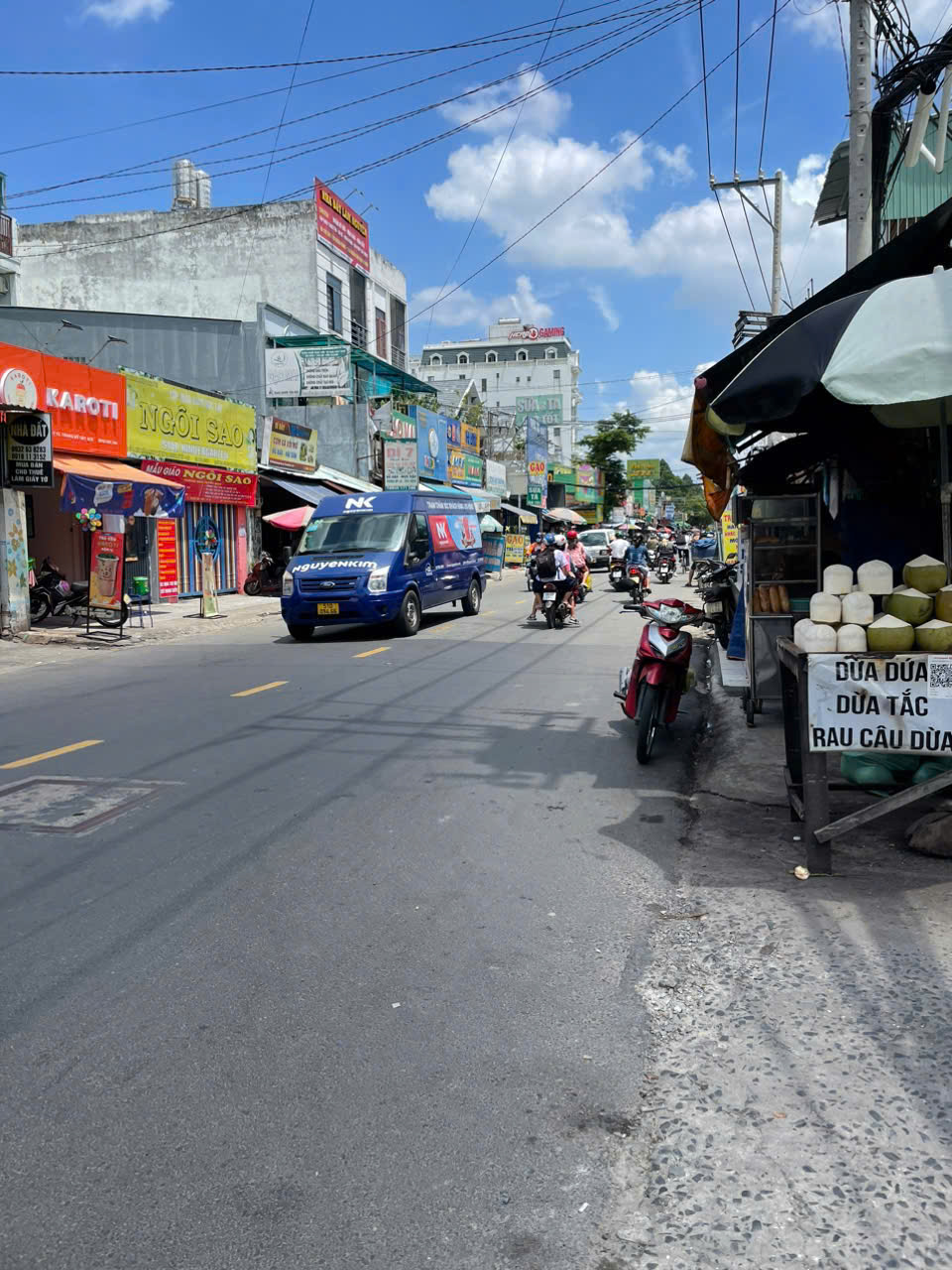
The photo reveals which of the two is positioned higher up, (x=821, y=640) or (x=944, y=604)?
(x=944, y=604)

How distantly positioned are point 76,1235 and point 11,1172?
37 centimetres

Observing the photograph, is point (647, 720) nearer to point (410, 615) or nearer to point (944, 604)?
point (944, 604)

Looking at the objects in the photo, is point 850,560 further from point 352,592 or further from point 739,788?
point 352,592

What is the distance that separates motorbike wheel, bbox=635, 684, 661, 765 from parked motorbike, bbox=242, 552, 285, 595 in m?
19.7

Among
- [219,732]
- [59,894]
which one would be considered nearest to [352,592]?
[219,732]

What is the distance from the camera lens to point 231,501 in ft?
84.8

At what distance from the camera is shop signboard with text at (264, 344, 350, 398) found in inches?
1156

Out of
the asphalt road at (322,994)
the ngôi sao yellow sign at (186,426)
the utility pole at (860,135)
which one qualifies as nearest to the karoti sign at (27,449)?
the ngôi sao yellow sign at (186,426)

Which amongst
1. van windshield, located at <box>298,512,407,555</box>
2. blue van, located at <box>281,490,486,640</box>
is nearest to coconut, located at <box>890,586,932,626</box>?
blue van, located at <box>281,490,486,640</box>

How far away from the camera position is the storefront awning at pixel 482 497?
4297cm

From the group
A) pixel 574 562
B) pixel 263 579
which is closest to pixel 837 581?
pixel 574 562

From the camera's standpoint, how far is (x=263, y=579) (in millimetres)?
26422

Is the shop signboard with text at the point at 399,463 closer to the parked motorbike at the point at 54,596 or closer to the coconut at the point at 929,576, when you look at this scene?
the parked motorbike at the point at 54,596

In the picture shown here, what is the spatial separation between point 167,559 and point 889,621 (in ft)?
67.9
